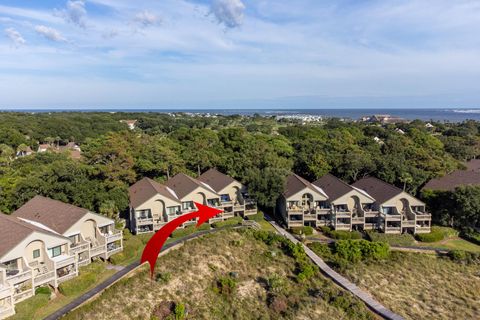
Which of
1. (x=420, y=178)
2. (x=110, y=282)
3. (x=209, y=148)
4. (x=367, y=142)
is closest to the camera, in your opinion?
(x=110, y=282)

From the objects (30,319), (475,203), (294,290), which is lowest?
(294,290)

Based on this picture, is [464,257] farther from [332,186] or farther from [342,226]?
[332,186]

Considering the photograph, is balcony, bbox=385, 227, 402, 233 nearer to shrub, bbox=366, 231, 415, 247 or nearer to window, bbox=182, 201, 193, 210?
shrub, bbox=366, 231, 415, 247

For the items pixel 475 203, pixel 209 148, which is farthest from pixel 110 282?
pixel 475 203

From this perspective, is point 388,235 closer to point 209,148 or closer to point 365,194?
point 365,194

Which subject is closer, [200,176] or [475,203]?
[475,203]

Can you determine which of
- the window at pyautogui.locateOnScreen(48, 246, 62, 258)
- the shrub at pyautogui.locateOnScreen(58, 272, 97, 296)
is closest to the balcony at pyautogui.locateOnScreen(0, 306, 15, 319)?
the shrub at pyautogui.locateOnScreen(58, 272, 97, 296)

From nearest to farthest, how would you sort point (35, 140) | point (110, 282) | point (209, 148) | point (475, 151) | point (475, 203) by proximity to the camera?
point (110, 282)
point (475, 203)
point (209, 148)
point (475, 151)
point (35, 140)
